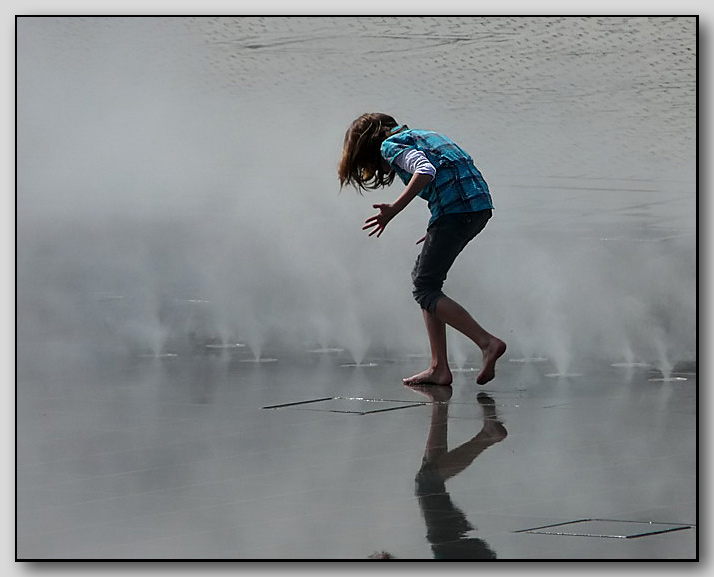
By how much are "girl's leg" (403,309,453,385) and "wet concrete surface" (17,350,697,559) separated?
2.7 inches

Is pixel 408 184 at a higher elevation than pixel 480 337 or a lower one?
higher

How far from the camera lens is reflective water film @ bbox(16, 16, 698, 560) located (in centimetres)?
388

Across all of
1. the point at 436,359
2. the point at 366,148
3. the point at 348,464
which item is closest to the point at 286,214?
the point at 366,148

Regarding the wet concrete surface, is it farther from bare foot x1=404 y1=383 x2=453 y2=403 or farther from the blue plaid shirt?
the blue plaid shirt

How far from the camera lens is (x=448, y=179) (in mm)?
4754

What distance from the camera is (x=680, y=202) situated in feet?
16.3

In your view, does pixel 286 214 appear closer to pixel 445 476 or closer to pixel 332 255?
pixel 332 255

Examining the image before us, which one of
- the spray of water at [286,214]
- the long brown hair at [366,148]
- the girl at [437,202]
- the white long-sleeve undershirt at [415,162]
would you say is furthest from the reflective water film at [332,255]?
the white long-sleeve undershirt at [415,162]

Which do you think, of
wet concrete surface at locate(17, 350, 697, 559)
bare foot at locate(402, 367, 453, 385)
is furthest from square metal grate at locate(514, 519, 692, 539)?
bare foot at locate(402, 367, 453, 385)

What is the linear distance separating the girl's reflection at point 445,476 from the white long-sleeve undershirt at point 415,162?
67 centimetres

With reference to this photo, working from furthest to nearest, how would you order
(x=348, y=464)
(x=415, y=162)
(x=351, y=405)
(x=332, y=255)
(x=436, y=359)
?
(x=332, y=255)
(x=436, y=359)
(x=415, y=162)
(x=351, y=405)
(x=348, y=464)

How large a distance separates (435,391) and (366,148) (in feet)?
2.55

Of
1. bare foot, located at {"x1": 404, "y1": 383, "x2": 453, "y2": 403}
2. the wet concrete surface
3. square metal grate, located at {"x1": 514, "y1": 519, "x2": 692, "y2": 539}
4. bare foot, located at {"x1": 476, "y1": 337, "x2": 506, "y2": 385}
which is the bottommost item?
square metal grate, located at {"x1": 514, "y1": 519, "x2": 692, "y2": 539}

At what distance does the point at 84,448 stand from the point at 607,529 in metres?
1.42
